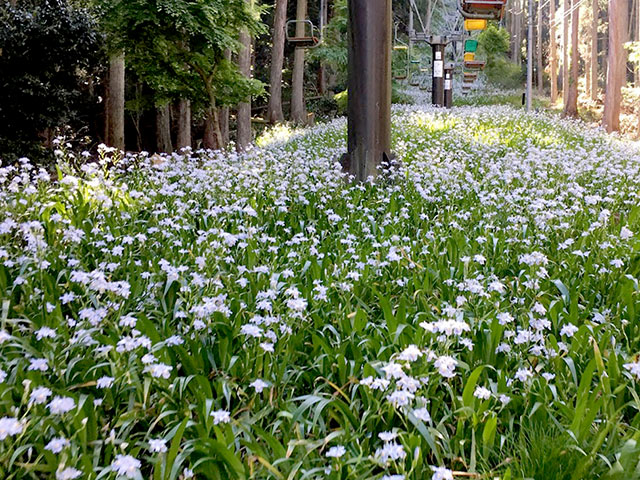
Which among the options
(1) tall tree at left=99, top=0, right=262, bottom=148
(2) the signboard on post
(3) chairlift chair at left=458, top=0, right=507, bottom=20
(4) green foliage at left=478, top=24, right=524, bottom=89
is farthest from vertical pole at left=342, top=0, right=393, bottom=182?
(4) green foliage at left=478, top=24, right=524, bottom=89

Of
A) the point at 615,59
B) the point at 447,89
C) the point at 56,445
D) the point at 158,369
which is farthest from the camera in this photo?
the point at 447,89

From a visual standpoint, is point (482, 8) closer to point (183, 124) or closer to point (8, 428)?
point (183, 124)

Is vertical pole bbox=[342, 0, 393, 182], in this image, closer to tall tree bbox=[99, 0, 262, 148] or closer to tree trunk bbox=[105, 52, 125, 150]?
tall tree bbox=[99, 0, 262, 148]

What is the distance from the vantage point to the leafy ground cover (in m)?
1.62

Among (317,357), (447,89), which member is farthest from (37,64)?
(447,89)

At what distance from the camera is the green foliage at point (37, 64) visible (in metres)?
12.1

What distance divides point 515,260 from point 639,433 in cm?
194

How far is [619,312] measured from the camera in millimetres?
2684

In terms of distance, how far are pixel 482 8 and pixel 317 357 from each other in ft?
37.5

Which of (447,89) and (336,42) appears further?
(336,42)

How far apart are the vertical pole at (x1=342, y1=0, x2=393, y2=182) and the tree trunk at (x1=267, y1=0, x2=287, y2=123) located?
13.7 meters

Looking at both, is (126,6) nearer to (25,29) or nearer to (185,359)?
(25,29)

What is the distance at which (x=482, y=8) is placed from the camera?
11789 millimetres

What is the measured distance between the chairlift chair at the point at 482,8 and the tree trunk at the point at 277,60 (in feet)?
28.4
